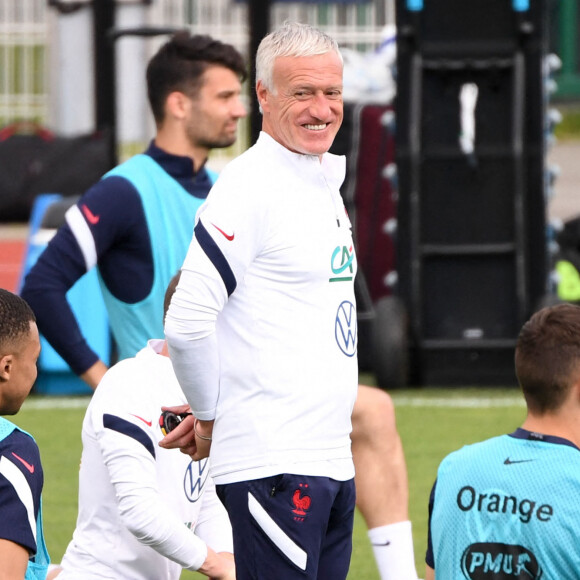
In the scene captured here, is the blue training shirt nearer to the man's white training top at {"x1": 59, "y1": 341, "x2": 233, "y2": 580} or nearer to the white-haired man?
the white-haired man

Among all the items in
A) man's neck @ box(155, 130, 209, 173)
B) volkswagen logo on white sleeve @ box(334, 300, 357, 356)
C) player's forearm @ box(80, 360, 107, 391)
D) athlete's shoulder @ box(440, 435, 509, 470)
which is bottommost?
player's forearm @ box(80, 360, 107, 391)

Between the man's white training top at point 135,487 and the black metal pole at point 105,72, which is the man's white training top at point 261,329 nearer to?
the man's white training top at point 135,487

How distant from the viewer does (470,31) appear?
8555mm

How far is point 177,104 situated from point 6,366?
5.64 feet

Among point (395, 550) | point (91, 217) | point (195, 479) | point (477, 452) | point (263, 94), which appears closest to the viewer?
point (477, 452)

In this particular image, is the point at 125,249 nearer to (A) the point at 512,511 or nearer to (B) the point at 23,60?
(A) the point at 512,511

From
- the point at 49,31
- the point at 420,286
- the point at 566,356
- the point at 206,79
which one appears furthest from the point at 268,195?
the point at 49,31

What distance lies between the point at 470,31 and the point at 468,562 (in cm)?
599

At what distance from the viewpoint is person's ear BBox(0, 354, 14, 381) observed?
2926 mm

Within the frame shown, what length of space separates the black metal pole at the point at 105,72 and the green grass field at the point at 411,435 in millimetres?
1610

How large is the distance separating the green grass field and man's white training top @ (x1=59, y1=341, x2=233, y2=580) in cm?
162

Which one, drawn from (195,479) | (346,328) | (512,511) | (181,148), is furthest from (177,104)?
(512,511)

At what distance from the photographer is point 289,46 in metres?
3.02

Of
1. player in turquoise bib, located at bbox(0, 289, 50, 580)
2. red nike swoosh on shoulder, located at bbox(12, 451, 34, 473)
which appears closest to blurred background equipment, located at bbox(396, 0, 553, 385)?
player in turquoise bib, located at bbox(0, 289, 50, 580)
